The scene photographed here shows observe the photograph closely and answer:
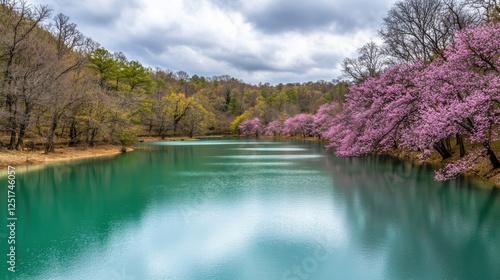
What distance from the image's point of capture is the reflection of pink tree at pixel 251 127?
82062 millimetres

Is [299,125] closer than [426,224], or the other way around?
[426,224]

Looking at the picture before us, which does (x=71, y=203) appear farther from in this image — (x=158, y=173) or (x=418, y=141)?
(x=418, y=141)

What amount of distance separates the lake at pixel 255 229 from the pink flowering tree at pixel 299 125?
167 feet

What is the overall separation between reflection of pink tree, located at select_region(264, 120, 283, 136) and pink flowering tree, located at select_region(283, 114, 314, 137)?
89.7 inches

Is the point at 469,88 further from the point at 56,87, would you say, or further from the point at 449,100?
the point at 56,87

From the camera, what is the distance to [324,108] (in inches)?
2307

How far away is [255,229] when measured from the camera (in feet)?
30.3

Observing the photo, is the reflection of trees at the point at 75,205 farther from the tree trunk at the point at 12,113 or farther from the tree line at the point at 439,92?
the tree line at the point at 439,92

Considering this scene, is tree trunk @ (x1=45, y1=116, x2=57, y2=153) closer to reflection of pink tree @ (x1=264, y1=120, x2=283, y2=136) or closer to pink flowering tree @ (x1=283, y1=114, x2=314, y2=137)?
pink flowering tree @ (x1=283, y1=114, x2=314, y2=137)

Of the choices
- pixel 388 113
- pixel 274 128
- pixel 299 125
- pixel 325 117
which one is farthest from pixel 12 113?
pixel 274 128

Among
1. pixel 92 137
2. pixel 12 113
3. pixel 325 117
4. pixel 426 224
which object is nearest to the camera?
pixel 426 224

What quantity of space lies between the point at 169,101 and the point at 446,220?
2411 inches

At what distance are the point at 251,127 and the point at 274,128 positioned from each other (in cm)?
663

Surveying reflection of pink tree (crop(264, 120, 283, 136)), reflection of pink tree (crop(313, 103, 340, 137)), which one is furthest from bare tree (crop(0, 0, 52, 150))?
reflection of pink tree (crop(264, 120, 283, 136))
